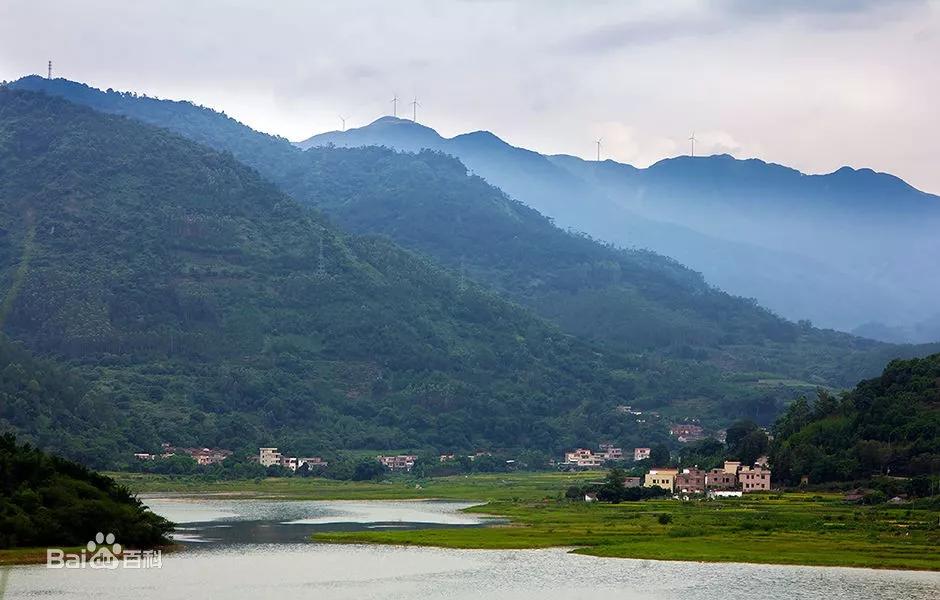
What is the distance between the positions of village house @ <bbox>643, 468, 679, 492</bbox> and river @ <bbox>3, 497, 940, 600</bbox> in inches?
1610

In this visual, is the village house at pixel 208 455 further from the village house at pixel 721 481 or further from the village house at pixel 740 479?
the village house at pixel 721 481

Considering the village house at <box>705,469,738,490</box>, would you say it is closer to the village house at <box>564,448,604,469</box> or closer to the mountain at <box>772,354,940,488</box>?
the mountain at <box>772,354,940,488</box>

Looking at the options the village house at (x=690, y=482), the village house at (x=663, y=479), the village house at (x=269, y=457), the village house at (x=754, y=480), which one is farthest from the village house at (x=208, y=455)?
the village house at (x=754, y=480)

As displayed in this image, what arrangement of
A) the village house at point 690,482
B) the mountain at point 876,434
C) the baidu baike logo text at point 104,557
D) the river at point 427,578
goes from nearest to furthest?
the river at point 427,578, the baidu baike logo text at point 104,557, the mountain at point 876,434, the village house at point 690,482

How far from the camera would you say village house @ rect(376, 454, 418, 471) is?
559 ft

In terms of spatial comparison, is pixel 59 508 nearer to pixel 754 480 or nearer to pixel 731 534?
pixel 731 534

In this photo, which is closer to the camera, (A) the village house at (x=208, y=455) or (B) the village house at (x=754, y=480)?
(B) the village house at (x=754, y=480)

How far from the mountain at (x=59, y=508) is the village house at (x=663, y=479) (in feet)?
160

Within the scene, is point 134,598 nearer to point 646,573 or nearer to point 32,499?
point 32,499

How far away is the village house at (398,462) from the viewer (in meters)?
170

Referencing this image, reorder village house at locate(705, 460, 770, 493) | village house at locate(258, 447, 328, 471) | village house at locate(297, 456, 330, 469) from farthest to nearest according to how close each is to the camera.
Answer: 1. village house at locate(258, 447, 328, 471)
2. village house at locate(297, 456, 330, 469)
3. village house at locate(705, 460, 770, 493)

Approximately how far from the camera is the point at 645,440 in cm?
19625

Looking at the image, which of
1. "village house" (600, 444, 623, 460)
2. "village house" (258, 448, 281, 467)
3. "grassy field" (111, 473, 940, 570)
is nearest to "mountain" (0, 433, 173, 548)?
"grassy field" (111, 473, 940, 570)

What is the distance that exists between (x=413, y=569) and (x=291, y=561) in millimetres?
6180
